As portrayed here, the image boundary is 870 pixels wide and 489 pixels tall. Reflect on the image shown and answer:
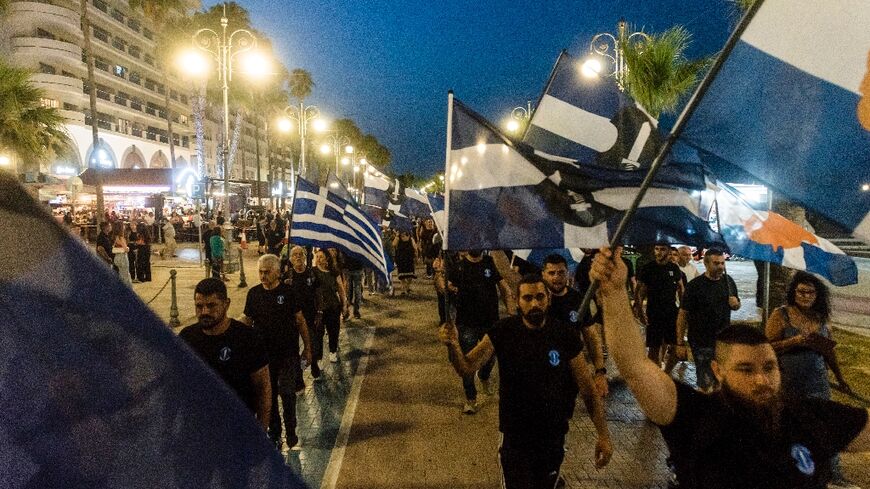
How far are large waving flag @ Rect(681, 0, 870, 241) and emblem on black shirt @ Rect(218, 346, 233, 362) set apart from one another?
9.73ft

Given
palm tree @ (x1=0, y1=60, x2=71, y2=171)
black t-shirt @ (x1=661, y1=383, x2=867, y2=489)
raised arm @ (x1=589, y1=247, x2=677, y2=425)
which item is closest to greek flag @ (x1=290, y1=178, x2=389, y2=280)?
raised arm @ (x1=589, y1=247, x2=677, y2=425)

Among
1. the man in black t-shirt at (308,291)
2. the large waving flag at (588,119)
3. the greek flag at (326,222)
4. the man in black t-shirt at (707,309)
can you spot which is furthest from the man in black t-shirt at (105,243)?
the man in black t-shirt at (707,309)

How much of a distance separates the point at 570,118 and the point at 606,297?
3357 mm

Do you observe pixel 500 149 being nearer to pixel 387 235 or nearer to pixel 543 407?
pixel 543 407

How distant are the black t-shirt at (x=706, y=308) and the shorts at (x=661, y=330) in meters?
1.20

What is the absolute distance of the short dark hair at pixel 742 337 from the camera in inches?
88.1

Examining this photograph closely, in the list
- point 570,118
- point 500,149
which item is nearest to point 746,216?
point 570,118

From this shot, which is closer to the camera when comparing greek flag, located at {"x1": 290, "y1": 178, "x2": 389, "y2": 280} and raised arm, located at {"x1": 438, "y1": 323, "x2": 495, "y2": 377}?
raised arm, located at {"x1": 438, "y1": 323, "x2": 495, "y2": 377}

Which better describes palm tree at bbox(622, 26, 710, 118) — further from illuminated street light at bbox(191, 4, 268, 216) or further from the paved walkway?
illuminated street light at bbox(191, 4, 268, 216)

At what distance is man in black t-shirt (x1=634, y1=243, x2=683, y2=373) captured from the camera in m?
7.32

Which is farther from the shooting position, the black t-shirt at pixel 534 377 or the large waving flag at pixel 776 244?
the large waving flag at pixel 776 244

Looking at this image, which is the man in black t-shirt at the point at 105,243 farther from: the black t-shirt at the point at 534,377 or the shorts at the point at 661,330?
the black t-shirt at the point at 534,377

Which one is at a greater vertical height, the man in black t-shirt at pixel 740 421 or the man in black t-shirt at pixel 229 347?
the man in black t-shirt at pixel 740 421

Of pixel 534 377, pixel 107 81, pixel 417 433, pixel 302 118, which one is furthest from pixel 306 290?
pixel 107 81
